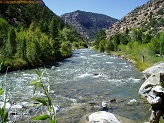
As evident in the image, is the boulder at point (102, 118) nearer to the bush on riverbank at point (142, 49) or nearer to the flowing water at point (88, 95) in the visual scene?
the flowing water at point (88, 95)

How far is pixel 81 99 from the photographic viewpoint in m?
22.3

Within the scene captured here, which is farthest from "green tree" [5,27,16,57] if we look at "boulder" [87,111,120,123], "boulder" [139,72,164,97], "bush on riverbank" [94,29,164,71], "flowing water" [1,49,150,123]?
"boulder" [87,111,120,123]

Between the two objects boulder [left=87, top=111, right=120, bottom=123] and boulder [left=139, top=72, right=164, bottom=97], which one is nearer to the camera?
boulder [left=87, top=111, right=120, bottom=123]

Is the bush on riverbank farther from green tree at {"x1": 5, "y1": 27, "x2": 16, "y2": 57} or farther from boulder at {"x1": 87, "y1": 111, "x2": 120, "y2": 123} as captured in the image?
boulder at {"x1": 87, "y1": 111, "x2": 120, "y2": 123}

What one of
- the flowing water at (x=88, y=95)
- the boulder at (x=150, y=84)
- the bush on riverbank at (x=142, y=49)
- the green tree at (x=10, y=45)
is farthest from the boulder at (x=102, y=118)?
the green tree at (x=10, y=45)

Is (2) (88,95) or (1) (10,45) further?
(1) (10,45)

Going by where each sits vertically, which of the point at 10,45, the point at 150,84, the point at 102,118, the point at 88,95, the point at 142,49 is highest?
the point at 10,45

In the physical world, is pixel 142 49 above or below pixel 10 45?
below

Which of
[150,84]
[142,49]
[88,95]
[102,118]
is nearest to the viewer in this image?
[102,118]

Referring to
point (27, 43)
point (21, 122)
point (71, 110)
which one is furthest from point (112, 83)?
point (27, 43)

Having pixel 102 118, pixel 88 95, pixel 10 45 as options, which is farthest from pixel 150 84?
pixel 10 45

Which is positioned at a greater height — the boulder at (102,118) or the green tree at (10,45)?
the green tree at (10,45)

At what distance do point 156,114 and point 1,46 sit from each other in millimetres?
43381

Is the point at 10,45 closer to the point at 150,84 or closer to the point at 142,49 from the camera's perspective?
the point at 150,84
